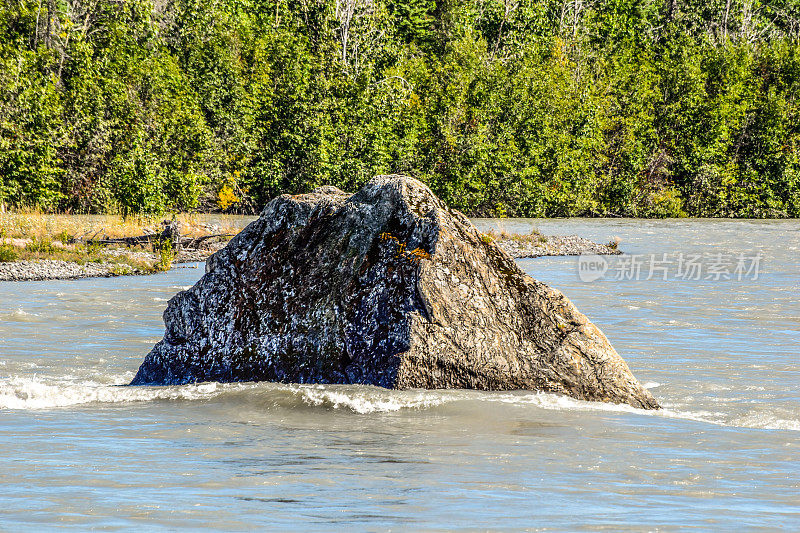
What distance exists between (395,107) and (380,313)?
→ 51497mm

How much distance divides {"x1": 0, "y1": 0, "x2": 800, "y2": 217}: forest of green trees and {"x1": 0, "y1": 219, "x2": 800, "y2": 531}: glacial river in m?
32.3

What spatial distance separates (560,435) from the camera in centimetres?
654

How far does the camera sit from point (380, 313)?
25.7ft

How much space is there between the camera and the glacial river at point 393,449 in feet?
15.0

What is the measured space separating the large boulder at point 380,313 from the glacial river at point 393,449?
11.4 inches

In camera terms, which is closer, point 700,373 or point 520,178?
point 700,373

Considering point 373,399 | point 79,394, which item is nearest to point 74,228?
point 79,394

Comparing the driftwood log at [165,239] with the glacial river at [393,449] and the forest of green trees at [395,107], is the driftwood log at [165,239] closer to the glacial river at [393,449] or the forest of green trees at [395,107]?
the forest of green trees at [395,107]

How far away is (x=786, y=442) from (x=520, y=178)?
5431 centimetres

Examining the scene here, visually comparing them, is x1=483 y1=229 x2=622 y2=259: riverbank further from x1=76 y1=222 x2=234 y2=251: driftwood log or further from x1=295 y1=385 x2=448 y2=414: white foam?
x1=295 y1=385 x2=448 y2=414: white foam

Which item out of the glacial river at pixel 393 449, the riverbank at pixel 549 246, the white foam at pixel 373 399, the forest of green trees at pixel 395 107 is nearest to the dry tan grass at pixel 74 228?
the forest of green trees at pixel 395 107

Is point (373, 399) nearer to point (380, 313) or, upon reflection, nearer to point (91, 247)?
point (380, 313)

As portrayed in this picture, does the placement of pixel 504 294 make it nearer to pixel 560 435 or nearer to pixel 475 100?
pixel 560 435

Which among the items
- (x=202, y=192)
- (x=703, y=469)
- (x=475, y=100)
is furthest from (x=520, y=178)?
(x=703, y=469)
